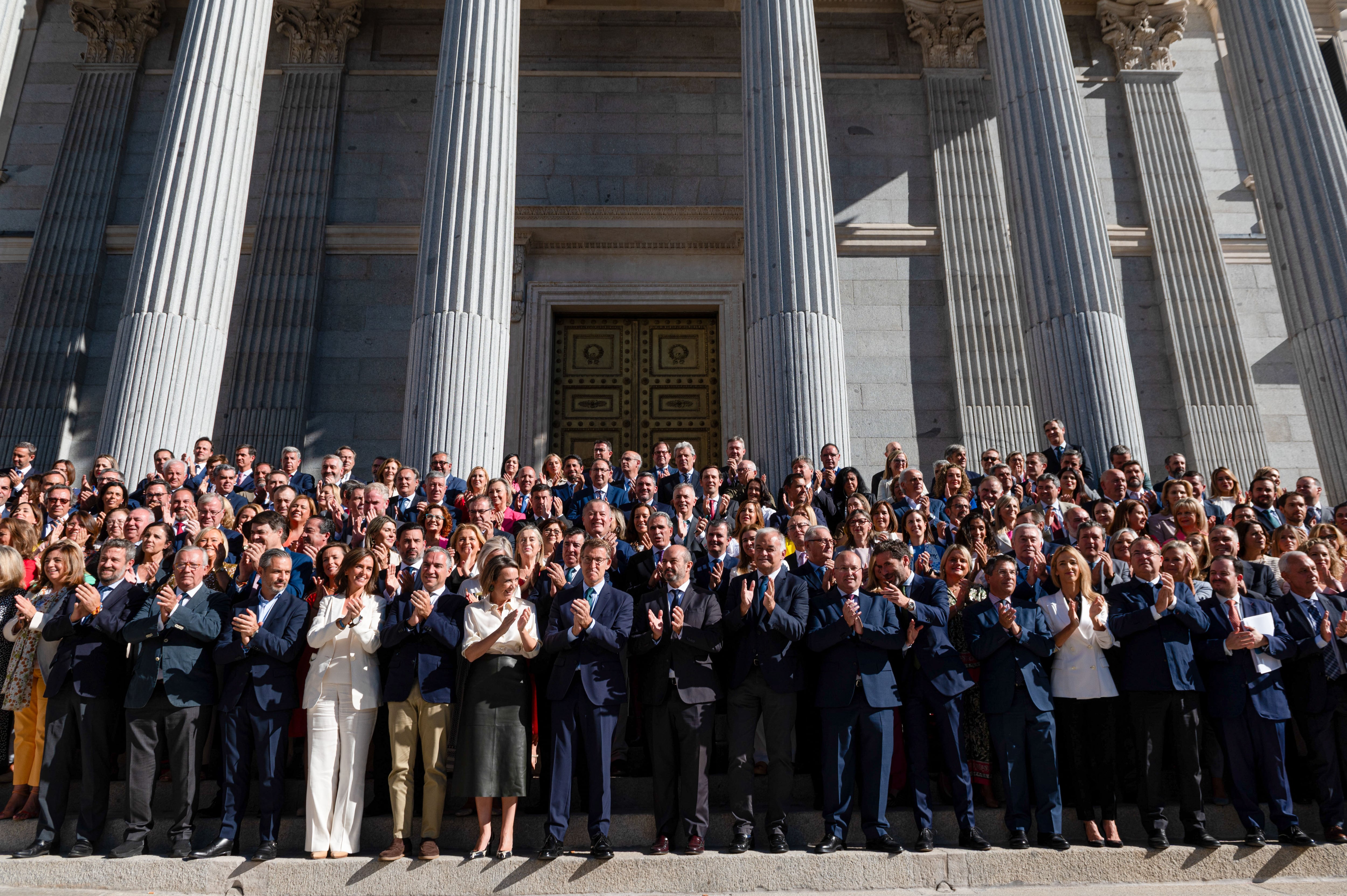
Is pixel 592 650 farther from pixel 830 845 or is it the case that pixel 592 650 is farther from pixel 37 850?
pixel 37 850

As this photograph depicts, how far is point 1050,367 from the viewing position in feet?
41.9

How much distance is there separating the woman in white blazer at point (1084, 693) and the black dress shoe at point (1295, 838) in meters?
1.02

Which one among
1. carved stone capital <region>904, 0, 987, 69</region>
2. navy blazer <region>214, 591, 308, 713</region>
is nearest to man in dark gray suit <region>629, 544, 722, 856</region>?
navy blazer <region>214, 591, 308, 713</region>

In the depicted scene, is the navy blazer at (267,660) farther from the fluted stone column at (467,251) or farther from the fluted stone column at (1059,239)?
the fluted stone column at (1059,239)

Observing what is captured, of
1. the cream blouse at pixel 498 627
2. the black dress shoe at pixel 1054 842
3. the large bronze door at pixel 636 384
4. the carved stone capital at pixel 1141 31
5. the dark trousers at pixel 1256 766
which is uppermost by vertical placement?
the carved stone capital at pixel 1141 31

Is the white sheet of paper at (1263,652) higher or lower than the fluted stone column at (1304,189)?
lower

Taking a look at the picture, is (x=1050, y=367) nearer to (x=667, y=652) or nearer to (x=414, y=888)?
(x=667, y=652)

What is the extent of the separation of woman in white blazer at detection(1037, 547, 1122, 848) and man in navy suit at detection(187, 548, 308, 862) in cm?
546

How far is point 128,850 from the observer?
6.20 metres

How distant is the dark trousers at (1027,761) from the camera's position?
6.36 metres

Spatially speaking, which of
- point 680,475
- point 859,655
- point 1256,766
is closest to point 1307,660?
point 1256,766

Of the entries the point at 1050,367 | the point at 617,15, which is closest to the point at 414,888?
the point at 1050,367

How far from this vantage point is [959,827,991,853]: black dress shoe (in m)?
6.21

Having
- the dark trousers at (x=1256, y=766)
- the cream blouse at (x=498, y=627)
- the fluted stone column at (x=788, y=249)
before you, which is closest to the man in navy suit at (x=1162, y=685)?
the dark trousers at (x=1256, y=766)
